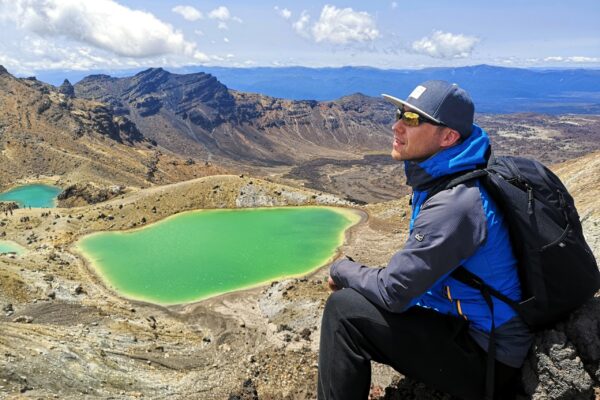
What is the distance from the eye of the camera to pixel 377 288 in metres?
4.80

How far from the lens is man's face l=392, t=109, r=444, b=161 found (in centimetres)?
495

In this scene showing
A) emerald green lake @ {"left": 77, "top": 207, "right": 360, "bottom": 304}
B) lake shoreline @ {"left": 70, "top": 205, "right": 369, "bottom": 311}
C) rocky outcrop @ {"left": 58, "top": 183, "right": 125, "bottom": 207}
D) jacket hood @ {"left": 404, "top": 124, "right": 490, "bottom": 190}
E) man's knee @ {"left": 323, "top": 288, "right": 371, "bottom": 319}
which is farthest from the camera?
rocky outcrop @ {"left": 58, "top": 183, "right": 125, "bottom": 207}

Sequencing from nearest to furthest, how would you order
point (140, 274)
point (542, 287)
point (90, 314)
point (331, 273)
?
point (542, 287), point (331, 273), point (90, 314), point (140, 274)

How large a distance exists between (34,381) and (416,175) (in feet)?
39.3

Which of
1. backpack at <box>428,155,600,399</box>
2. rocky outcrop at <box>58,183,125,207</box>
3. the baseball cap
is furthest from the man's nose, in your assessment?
rocky outcrop at <box>58,183,125,207</box>

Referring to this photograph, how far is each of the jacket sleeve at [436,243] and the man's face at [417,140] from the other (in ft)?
2.20

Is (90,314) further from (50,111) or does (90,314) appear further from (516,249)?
(50,111)

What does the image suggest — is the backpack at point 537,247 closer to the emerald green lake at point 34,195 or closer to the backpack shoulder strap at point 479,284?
the backpack shoulder strap at point 479,284

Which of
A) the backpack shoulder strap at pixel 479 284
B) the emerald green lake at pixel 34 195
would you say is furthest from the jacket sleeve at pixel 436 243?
the emerald green lake at pixel 34 195

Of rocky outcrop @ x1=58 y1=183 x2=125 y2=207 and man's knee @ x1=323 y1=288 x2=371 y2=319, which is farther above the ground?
man's knee @ x1=323 y1=288 x2=371 y2=319

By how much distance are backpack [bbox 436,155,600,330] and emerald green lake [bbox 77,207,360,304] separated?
24.9m

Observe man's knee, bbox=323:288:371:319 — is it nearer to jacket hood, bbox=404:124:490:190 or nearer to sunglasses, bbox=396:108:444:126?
jacket hood, bbox=404:124:490:190

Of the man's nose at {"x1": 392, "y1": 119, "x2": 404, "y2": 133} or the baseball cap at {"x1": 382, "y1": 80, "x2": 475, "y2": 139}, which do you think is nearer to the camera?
the baseball cap at {"x1": 382, "y1": 80, "x2": 475, "y2": 139}

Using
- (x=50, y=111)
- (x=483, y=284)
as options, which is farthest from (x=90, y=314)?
(x=50, y=111)
